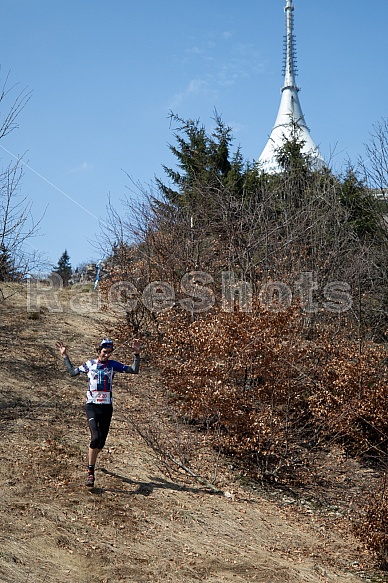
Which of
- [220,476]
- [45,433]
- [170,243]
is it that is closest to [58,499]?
[45,433]

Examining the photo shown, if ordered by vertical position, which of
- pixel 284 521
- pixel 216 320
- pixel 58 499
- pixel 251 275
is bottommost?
pixel 284 521

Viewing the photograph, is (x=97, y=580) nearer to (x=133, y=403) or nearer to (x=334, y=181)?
(x=133, y=403)

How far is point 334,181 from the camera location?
19.2 metres

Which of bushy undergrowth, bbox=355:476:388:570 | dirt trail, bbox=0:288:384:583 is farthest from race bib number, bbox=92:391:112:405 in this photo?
bushy undergrowth, bbox=355:476:388:570

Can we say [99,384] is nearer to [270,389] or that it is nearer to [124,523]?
[124,523]

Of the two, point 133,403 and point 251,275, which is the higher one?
point 251,275

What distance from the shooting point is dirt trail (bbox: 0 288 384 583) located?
6.23 m

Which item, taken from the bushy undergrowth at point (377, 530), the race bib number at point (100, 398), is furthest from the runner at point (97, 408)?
the bushy undergrowth at point (377, 530)

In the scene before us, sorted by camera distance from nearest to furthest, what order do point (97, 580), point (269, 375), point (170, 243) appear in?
1. point (97, 580)
2. point (269, 375)
3. point (170, 243)

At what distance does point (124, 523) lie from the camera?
7141 millimetres

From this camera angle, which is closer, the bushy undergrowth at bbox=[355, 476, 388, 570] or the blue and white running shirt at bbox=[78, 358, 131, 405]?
the bushy undergrowth at bbox=[355, 476, 388, 570]

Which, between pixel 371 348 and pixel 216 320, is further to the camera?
pixel 371 348

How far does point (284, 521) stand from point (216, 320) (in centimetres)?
353

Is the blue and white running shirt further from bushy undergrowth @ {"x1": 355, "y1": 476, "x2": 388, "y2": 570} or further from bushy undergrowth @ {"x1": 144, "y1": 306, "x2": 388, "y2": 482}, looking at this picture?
bushy undergrowth @ {"x1": 355, "y1": 476, "x2": 388, "y2": 570}
